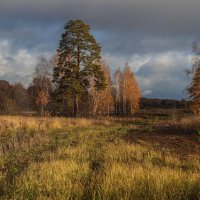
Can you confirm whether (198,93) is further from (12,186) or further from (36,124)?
(12,186)

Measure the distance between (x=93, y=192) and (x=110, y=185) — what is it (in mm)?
331

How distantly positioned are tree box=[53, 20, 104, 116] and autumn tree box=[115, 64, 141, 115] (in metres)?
29.4

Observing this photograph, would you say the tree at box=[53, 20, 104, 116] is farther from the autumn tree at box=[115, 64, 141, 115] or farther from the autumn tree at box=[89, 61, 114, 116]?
the autumn tree at box=[115, 64, 141, 115]

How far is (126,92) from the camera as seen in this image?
7412cm

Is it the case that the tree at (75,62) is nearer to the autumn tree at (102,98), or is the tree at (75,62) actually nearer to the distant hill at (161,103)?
the autumn tree at (102,98)

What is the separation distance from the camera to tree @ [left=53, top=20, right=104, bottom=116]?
41.6 meters

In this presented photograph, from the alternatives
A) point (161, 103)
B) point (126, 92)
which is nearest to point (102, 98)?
point (126, 92)

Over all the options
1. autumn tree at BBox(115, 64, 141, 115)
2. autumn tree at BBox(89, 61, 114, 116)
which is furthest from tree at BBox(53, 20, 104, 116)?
autumn tree at BBox(115, 64, 141, 115)

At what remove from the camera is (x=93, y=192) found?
6.41 metres

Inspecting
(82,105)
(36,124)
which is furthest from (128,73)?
(36,124)

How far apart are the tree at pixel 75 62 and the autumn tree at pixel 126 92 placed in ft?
96.6

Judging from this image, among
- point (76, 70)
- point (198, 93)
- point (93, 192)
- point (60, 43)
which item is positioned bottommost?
point (93, 192)

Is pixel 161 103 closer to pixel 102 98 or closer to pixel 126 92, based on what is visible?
pixel 126 92

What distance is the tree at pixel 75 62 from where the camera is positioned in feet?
136
